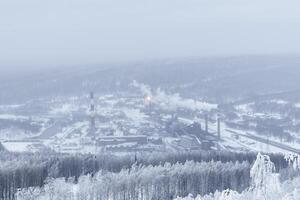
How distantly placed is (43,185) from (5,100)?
12684 centimetres

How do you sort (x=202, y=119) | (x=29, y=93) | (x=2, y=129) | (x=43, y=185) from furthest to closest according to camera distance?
(x=29, y=93)
(x=202, y=119)
(x=2, y=129)
(x=43, y=185)

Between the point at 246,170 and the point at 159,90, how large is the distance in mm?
115156

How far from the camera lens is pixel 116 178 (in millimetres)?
44000

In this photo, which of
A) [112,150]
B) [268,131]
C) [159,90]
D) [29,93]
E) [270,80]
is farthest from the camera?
[270,80]

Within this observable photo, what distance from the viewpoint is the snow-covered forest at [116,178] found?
140 ft

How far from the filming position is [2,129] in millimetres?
112312

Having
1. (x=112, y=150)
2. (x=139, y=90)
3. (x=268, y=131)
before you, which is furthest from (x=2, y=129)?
(x=139, y=90)

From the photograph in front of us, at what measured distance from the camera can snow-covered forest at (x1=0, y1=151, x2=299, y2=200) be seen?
42.5 meters

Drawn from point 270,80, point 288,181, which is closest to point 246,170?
point 288,181

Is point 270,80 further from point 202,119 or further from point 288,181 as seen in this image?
point 288,181

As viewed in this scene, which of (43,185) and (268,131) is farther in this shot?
(268,131)

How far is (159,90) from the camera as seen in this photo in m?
164

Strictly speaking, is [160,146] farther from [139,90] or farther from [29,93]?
[29,93]

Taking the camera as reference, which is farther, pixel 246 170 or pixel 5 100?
pixel 5 100
